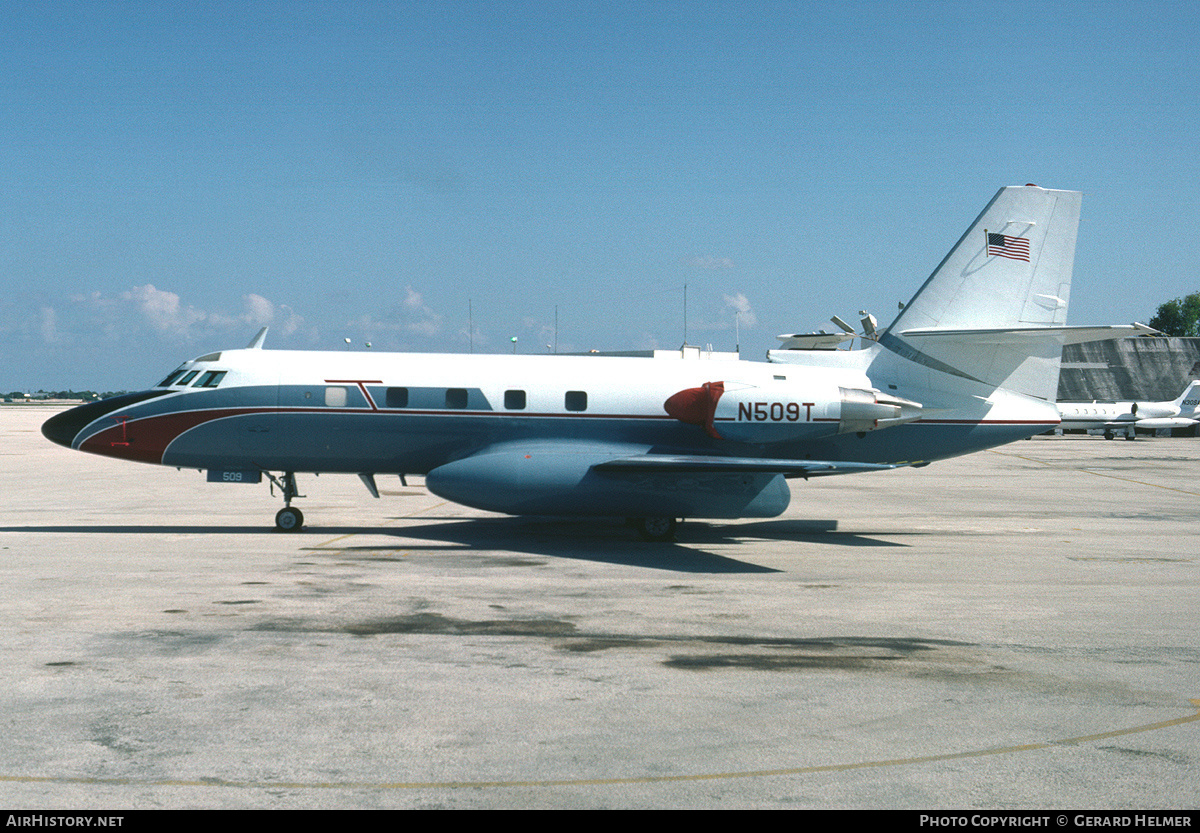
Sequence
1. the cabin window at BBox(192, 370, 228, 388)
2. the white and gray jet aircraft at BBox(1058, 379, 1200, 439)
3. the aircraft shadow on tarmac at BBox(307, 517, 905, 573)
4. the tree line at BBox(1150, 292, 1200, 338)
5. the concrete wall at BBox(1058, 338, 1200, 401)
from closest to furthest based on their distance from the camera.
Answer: the aircraft shadow on tarmac at BBox(307, 517, 905, 573) → the cabin window at BBox(192, 370, 228, 388) → the white and gray jet aircraft at BBox(1058, 379, 1200, 439) → the concrete wall at BBox(1058, 338, 1200, 401) → the tree line at BBox(1150, 292, 1200, 338)

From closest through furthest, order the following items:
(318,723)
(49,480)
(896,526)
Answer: (318,723), (896,526), (49,480)

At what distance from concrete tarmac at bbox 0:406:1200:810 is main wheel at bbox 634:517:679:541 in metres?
0.38

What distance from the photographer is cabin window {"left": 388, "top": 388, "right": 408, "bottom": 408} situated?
57.1ft

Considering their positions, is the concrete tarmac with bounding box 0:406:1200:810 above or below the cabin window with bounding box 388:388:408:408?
below

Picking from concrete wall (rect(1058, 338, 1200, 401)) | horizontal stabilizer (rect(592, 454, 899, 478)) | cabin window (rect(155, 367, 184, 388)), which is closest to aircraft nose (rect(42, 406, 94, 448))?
cabin window (rect(155, 367, 184, 388))

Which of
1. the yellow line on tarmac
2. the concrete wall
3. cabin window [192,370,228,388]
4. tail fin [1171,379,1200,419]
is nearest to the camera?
the yellow line on tarmac

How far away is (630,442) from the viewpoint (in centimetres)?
1772

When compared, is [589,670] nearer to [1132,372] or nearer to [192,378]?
[192,378]

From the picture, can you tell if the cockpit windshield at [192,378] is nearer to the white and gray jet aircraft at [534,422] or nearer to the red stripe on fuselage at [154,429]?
the white and gray jet aircraft at [534,422]

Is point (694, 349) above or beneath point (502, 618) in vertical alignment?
above

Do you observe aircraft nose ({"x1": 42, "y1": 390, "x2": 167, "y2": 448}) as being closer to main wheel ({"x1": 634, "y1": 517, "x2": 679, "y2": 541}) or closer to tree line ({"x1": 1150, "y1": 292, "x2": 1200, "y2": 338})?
main wheel ({"x1": 634, "y1": 517, "x2": 679, "y2": 541})

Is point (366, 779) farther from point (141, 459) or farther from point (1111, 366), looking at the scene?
point (1111, 366)

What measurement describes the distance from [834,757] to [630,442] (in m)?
11.5

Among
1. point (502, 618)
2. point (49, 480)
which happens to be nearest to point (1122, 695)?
point (502, 618)
